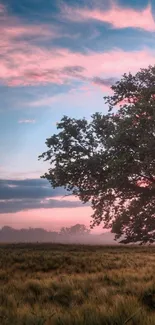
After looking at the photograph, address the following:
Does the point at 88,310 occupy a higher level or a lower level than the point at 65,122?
lower

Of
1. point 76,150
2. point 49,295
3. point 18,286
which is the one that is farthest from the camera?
point 76,150

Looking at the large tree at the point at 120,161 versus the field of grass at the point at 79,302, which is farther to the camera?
the large tree at the point at 120,161

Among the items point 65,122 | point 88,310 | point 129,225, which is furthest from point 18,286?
point 65,122

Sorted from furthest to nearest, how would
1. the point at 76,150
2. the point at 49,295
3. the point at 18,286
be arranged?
the point at 76,150, the point at 18,286, the point at 49,295

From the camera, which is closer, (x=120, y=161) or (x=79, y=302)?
(x=79, y=302)

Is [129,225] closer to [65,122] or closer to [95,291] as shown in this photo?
[65,122]

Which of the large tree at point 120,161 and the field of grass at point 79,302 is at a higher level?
the large tree at point 120,161

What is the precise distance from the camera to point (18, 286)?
35.0 ft

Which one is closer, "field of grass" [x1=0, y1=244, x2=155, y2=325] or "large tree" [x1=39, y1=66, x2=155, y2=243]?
"field of grass" [x1=0, y1=244, x2=155, y2=325]

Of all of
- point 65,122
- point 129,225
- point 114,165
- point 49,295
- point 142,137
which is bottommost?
point 49,295

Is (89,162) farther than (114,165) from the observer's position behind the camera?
Yes

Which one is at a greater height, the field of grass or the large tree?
the large tree

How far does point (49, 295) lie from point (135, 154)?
495 inches

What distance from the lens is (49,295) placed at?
30.3 feet
